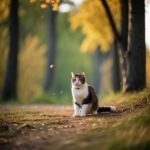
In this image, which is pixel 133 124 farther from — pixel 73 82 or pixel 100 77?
pixel 100 77

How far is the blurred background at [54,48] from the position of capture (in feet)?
84.5

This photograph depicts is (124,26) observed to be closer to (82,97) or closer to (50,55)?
(82,97)

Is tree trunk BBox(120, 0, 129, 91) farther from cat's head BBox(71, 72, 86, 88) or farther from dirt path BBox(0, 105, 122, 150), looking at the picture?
dirt path BBox(0, 105, 122, 150)

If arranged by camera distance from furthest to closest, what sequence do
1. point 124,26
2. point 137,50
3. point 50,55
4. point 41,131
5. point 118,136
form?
point 50,55 < point 124,26 < point 137,50 < point 41,131 < point 118,136

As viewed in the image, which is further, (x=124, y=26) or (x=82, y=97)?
(x=124, y=26)

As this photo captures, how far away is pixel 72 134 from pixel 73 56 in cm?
4682

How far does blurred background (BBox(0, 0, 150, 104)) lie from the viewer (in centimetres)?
2575

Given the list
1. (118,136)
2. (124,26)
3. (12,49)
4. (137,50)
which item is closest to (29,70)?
(12,49)

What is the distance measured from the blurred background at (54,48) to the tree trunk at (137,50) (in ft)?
1.53

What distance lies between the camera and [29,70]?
39.3 m

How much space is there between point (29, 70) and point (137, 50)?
22.4 m

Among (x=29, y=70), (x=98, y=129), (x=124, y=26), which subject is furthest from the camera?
(x=29, y=70)

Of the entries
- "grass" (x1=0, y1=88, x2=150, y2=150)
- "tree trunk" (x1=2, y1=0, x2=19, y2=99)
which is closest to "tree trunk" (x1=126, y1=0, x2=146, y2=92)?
"grass" (x1=0, y1=88, x2=150, y2=150)

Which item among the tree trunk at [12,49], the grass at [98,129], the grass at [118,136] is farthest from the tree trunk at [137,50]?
the tree trunk at [12,49]
